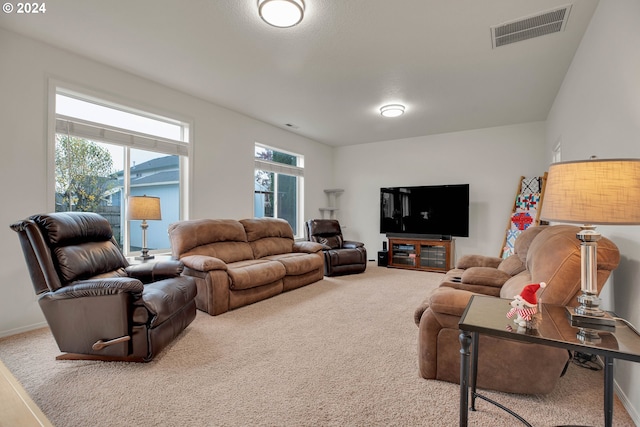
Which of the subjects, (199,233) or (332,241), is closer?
(199,233)

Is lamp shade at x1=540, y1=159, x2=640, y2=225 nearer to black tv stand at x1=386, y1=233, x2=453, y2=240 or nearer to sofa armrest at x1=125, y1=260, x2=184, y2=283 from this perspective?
sofa armrest at x1=125, y1=260, x2=184, y2=283

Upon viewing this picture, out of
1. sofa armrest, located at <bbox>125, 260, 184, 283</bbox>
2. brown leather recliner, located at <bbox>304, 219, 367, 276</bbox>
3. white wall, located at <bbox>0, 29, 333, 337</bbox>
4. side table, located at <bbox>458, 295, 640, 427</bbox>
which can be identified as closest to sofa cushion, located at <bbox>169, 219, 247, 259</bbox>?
white wall, located at <bbox>0, 29, 333, 337</bbox>

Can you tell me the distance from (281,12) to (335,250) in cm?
381

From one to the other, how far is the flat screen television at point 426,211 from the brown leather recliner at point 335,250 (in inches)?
42.1

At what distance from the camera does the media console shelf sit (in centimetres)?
558

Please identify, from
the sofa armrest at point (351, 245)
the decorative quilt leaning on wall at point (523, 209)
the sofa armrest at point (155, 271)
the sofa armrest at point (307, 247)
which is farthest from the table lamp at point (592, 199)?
the sofa armrest at point (351, 245)

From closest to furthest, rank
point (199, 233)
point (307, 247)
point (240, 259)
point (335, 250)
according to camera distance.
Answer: point (199, 233) → point (240, 259) → point (307, 247) → point (335, 250)

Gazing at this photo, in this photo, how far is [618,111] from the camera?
6.22ft

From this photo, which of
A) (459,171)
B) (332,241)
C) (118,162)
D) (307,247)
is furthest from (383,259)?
(118,162)

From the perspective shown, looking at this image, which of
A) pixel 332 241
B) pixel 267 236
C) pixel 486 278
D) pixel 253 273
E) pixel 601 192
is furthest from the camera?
pixel 332 241

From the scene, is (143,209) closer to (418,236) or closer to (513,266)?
(513,266)

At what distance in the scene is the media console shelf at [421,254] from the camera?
558 centimetres

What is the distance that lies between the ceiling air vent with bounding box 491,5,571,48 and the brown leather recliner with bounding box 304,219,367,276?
3567 millimetres

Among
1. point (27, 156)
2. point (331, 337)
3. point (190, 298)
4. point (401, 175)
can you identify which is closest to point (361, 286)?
point (331, 337)
